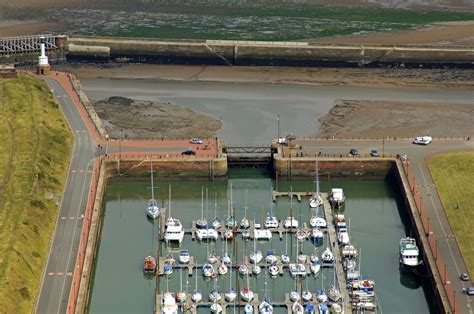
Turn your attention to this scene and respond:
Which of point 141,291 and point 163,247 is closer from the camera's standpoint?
point 141,291

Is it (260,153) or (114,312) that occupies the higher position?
(260,153)

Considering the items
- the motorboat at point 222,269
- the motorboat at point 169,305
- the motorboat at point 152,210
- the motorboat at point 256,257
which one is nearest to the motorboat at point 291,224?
the motorboat at point 256,257

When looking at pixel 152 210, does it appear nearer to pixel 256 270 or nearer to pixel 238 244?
pixel 238 244

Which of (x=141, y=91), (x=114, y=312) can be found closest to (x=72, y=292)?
(x=114, y=312)

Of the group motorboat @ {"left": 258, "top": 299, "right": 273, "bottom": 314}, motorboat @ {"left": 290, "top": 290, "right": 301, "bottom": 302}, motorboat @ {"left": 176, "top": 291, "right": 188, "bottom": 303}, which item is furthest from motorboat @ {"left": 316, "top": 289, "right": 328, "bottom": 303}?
motorboat @ {"left": 176, "top": 291, "right": 188, "bottom": 303}

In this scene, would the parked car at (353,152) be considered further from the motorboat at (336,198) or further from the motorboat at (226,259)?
the motorboat at (226,259)

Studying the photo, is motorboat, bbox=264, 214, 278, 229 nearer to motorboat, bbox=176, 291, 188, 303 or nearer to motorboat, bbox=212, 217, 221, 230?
motorboat, bbox=212, 217, 221, 230

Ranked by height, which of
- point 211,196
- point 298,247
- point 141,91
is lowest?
point 298,247

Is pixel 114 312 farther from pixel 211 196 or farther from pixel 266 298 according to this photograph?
pixel 211 196
